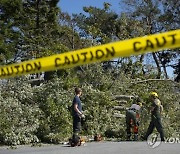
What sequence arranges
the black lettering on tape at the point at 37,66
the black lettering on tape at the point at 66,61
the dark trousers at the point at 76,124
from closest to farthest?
the black lettering on tape at the point at 66,61
the black lettering on tape at the point at 37,66
the dark trousers at the point at 76,124

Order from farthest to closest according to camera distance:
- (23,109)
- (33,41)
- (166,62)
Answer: (166,62) < (33,41) < (23,109)

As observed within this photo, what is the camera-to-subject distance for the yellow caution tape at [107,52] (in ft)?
8.87

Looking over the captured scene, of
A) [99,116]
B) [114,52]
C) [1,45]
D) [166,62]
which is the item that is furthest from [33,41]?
[114,52]

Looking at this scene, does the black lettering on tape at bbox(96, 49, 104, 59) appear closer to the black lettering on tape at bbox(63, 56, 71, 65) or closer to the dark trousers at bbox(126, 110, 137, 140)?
the black lettering on tape at bbox(63, 56, 71, 65)

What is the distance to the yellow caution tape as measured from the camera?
2705 mm

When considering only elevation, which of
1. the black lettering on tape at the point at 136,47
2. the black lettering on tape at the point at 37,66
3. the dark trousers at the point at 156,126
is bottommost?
the dark trousers at the point at 156,126

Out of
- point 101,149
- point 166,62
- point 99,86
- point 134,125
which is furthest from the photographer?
point 166,62

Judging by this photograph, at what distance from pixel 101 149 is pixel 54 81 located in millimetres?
3691

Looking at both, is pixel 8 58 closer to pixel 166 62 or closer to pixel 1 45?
pixel 1 45

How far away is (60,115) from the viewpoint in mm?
11969

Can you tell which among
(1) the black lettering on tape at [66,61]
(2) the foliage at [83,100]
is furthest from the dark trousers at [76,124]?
(1) the black lettering on tape at [66,61]

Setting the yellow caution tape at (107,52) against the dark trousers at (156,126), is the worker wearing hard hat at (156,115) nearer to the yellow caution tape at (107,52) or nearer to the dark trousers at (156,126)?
the dark trousers at (156,126)

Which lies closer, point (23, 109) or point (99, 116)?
point (23, 109)

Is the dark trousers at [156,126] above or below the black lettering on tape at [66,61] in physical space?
below
